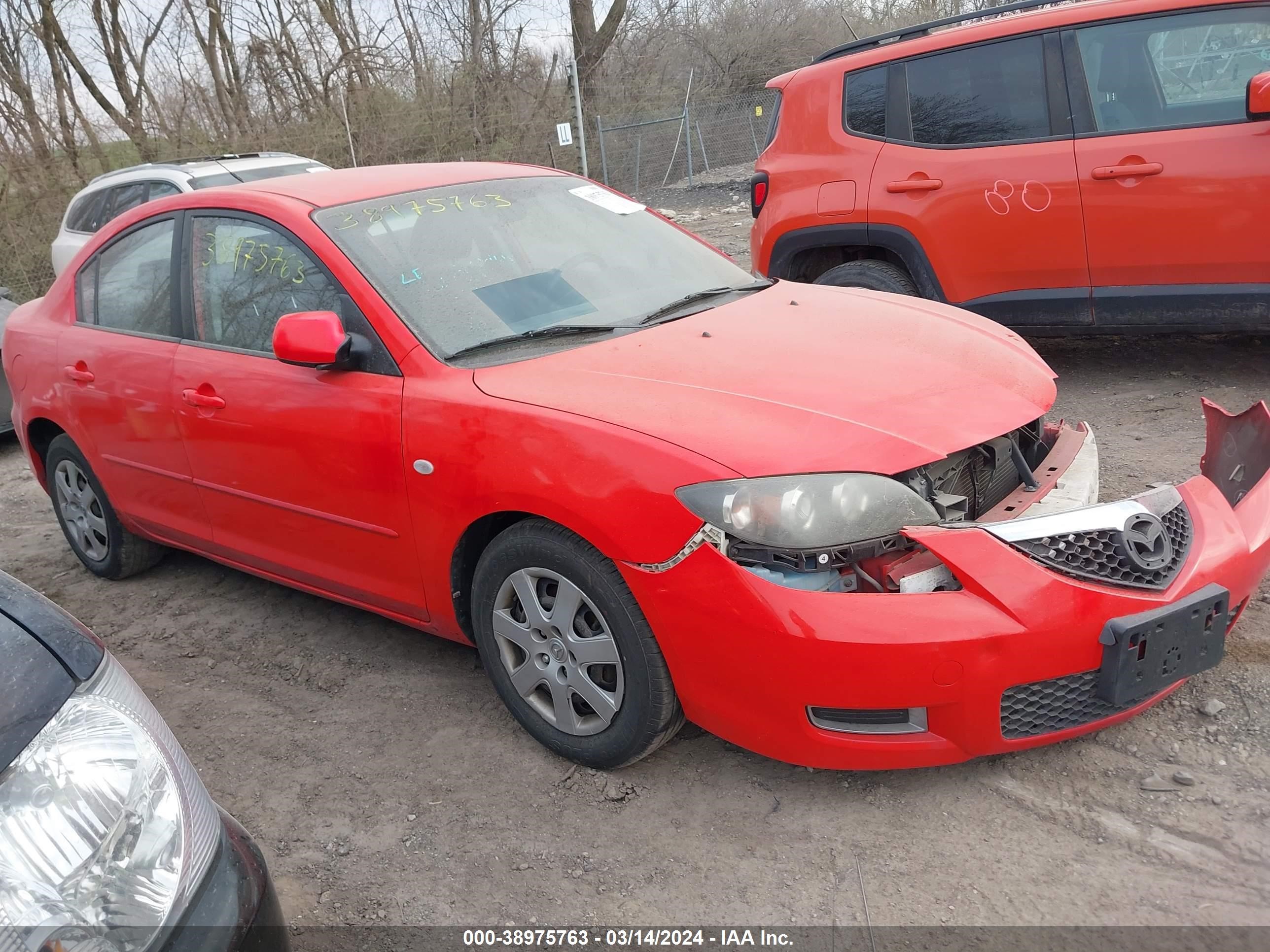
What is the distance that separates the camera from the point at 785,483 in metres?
2.48

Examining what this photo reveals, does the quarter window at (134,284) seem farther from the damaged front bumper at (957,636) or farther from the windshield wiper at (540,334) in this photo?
the damaged front bumper at (957,636)

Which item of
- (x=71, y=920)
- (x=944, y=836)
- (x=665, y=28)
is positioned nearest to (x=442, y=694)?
(x=944, y=836)

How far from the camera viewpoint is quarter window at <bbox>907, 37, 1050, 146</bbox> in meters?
5.43

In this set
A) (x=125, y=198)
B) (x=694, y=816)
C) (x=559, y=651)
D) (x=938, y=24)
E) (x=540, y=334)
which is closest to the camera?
(x=694, y=816)

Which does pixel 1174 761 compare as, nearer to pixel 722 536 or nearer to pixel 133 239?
pixel 722 536

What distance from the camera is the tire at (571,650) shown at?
2697 mm

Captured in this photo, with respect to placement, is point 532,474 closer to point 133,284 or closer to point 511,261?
point 511,261

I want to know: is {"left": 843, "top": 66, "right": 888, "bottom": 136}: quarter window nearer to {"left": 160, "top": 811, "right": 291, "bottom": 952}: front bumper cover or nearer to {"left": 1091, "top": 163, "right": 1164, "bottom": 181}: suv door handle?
{"left": 1091, "top": 163, "right": 1164, "bottom": 181}: suv door handle

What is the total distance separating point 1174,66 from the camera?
201 inches

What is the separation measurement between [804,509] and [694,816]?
892 mm

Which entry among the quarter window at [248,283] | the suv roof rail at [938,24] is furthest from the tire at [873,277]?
the quarter window at [248,283]

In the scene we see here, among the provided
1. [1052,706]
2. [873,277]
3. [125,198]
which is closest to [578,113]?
[125,198]

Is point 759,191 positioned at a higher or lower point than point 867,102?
lower

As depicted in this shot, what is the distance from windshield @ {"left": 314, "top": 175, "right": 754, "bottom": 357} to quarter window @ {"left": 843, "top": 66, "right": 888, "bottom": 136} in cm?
244
